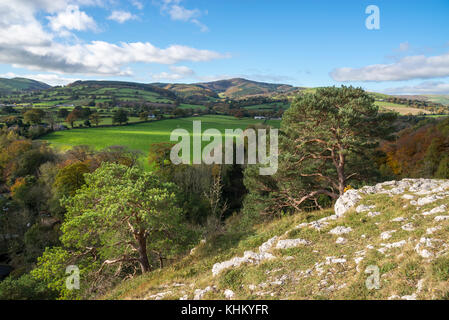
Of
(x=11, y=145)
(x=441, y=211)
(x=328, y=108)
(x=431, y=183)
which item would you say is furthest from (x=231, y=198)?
(x=11, y=145)

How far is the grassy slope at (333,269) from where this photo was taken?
600 centimetres

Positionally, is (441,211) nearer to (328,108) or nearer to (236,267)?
(236,267)

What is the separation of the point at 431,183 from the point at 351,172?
8.19 m

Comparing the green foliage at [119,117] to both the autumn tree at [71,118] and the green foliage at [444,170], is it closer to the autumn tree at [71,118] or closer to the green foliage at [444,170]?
the autumn tree at [71,118]

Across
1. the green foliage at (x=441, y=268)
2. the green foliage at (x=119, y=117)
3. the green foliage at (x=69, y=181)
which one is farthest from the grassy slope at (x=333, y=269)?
the green foliage at (x=119, y=117)

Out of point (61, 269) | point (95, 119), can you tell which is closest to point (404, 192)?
point (61, 269)

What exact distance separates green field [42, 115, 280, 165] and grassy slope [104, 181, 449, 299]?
48.4 metres

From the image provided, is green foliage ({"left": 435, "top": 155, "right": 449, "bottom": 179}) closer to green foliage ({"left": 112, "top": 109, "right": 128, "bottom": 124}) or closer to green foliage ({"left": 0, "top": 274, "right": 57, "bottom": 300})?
green foliage ({"left": 0, "top": 274, "right": 57, "bottom": 300})

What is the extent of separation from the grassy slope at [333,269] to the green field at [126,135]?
48.4 meters

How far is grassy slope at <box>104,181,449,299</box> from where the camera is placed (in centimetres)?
600

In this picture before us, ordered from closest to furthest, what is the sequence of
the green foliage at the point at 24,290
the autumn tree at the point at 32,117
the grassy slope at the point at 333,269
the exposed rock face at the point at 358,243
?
the grassy slope at the point at 333,269 → the exposed rock face at the point at 358,243 → the green foliage at the point at 24,290 → the autumn tree at the point at 32,117

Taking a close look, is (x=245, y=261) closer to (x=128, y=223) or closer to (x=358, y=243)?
(x=358, y=243)

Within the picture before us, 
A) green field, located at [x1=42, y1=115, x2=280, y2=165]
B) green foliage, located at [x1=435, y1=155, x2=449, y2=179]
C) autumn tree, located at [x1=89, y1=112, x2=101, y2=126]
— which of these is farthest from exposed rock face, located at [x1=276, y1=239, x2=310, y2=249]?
autumn tree, located at [x1=89, y1=112, x2=101, y2=126]

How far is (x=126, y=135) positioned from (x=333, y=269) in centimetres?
7197
